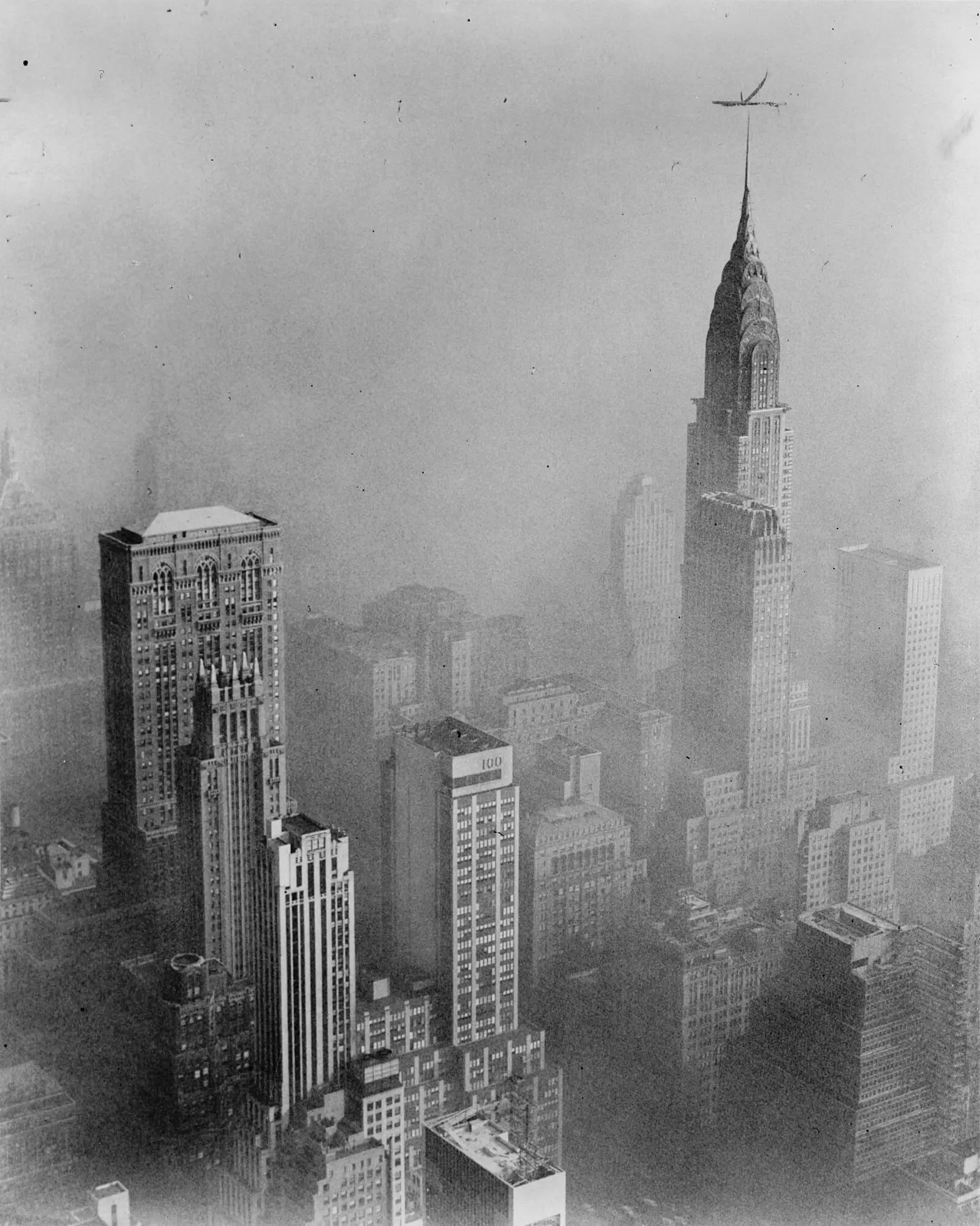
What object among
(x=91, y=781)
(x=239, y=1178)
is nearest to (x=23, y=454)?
(x=91, y=781)

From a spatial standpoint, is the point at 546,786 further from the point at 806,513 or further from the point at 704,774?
the point at 806,513

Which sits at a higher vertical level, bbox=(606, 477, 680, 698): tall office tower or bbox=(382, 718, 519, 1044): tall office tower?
bbox=(606, 477, 680, 698): tall office tower

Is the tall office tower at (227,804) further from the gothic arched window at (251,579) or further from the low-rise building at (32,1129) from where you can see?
the low-rise building at (32,1129)

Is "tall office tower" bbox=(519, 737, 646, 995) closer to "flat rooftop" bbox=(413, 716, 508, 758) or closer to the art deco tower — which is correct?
"flat rooftop" bbox=(413, 716, 508, 758)

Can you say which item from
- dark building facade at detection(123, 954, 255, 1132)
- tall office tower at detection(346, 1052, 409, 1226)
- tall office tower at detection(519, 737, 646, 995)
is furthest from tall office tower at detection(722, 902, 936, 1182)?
dark building facade at detection(123, 954, 255, 1132)

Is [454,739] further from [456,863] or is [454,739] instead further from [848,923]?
[848,923]

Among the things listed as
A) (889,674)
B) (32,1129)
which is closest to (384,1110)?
Result: (32,1129)

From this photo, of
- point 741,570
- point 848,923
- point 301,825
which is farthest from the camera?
point 741,570
